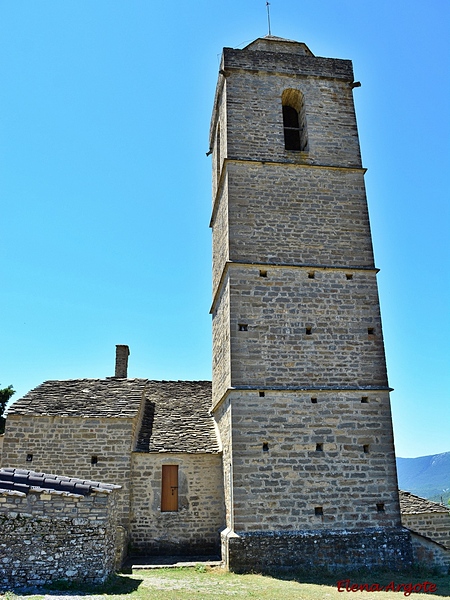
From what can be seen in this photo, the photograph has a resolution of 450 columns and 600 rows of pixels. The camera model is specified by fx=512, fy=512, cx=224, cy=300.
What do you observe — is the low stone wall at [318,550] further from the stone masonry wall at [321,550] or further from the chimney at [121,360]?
the chimney at [121,360]

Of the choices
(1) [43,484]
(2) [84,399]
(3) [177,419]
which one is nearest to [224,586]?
(1) [43,484]

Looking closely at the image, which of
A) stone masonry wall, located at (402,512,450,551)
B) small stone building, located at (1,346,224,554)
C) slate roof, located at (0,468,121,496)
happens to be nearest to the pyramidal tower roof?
small stone building, located at (1,346,224,554)

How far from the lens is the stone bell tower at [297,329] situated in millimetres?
10398

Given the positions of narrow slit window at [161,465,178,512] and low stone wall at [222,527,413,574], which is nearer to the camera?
low stone wall at [222,527,413,574]

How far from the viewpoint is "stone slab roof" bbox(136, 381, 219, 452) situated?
42.5 feet

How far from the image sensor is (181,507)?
1232cm

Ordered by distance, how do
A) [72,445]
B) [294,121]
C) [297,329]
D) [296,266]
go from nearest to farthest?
[297,329], [296,266], [72,445], [294,121]

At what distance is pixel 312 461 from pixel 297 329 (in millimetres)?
2947

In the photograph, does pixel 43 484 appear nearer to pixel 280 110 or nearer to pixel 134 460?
pixel 134 460

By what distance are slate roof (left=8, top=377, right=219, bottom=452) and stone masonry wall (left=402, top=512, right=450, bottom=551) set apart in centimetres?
513

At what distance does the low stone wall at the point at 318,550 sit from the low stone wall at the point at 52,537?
8.98ft

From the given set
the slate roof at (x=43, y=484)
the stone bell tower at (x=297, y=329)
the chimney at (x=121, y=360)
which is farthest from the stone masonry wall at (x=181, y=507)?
the chimney at (x=121, y=360)

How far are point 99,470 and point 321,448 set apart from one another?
542cm

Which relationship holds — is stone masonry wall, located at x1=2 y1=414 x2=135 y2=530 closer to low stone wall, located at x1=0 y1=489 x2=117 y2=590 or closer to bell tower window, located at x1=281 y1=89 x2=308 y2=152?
low stone wall, located at x1=0 y1=489 x2=117 y2=590
